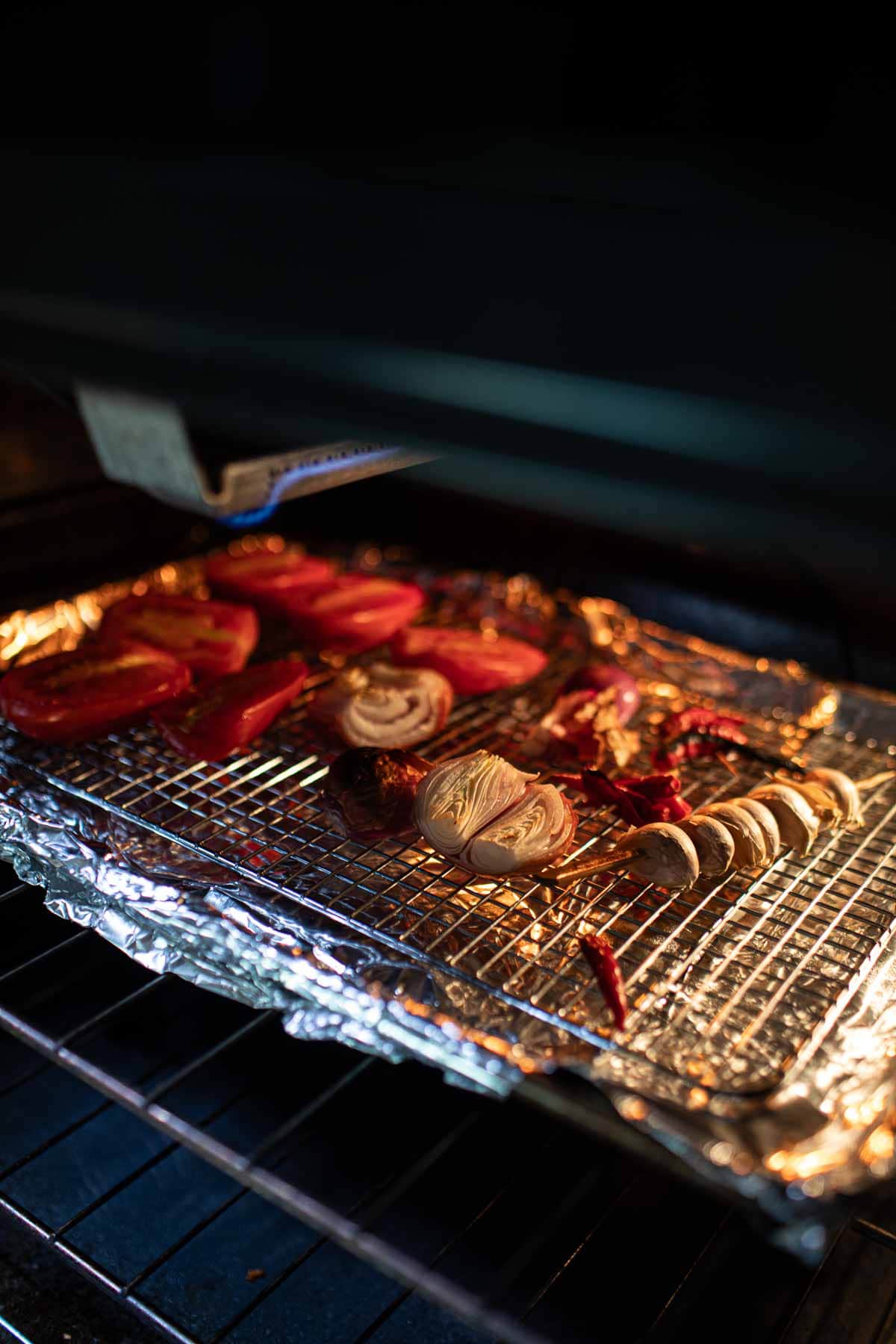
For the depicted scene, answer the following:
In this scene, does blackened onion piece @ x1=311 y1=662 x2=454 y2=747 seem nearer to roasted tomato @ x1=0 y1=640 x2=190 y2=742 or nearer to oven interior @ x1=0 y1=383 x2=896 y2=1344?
roasted tomato @ x1=0 y1=640 x2=190 y2=742

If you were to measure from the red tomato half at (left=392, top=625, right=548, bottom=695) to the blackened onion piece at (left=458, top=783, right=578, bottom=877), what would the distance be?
597 millimetres

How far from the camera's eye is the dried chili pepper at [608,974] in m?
1.59

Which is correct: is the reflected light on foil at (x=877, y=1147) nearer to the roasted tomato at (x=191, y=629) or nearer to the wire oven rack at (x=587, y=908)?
the wire oven rack at (x=587, y=908)

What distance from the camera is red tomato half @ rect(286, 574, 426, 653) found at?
8.66 feet

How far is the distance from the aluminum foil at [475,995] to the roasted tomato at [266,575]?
70cm

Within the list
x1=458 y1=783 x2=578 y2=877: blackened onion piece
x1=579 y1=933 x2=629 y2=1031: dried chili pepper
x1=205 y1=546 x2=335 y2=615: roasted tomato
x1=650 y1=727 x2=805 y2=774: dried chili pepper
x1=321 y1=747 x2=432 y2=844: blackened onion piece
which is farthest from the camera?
x1=205 y1=546 x2=335 y2=615: roasted tomato

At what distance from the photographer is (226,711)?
2264 millimetres

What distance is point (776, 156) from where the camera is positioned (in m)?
1.11

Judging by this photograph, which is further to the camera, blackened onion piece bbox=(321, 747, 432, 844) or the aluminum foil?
blackened onion piece bbox=(321, 747, 432, 844)

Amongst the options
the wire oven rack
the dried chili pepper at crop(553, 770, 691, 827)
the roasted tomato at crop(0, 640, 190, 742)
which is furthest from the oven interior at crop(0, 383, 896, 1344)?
the dried chili pepper at crop(553, 770, 691, 827)

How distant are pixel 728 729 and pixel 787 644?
0.59 m

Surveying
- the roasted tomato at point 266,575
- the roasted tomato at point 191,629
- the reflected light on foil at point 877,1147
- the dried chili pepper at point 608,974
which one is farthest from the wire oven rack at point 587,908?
the roasted tomato at point 266,575

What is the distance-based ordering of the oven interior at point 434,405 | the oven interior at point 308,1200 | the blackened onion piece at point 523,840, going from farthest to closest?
the blackened onion piece at point 523,840
the oven interior at point 308,1200
the oven interior at point 434,405

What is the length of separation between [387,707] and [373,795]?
33 cm
